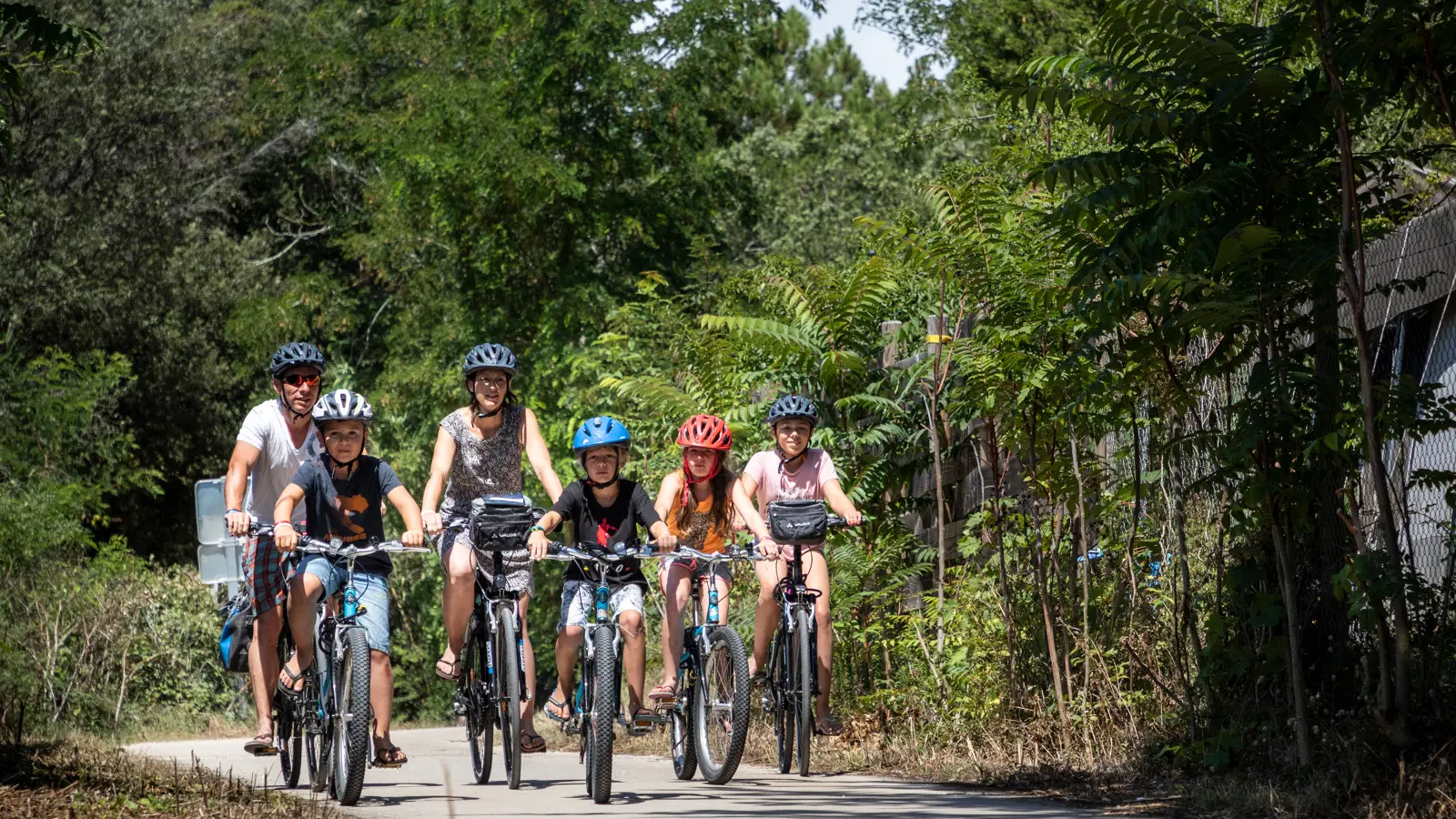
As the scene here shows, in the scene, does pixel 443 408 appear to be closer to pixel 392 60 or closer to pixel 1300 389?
pixel 392 60

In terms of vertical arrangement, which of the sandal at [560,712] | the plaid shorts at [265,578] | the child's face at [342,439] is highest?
the child's face at [342,439]

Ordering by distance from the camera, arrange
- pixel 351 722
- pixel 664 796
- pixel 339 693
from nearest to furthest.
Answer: pixel 351 722
pixel 339 693
pixel 664 796

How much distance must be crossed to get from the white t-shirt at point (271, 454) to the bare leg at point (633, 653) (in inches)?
72.7

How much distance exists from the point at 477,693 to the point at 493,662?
24 centimetres

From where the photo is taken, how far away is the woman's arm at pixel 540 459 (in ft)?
30.9

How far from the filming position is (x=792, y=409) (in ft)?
32.7

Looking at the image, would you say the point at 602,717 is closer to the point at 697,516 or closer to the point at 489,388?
the point at 697,516

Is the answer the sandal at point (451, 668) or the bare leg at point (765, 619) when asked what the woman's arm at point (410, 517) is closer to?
the sandal at point (451, 668)

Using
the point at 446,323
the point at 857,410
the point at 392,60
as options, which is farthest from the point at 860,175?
the point at 857,410

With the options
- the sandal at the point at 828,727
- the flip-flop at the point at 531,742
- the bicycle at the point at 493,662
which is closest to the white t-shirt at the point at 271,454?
the bicycle at the point at 493,662

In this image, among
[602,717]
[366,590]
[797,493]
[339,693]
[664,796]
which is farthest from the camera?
[797,493]

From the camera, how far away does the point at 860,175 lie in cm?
4381

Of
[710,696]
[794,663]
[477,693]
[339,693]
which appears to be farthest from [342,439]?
[794,663]

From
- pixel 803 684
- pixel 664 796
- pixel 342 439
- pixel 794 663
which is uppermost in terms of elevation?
pixel 342 439
